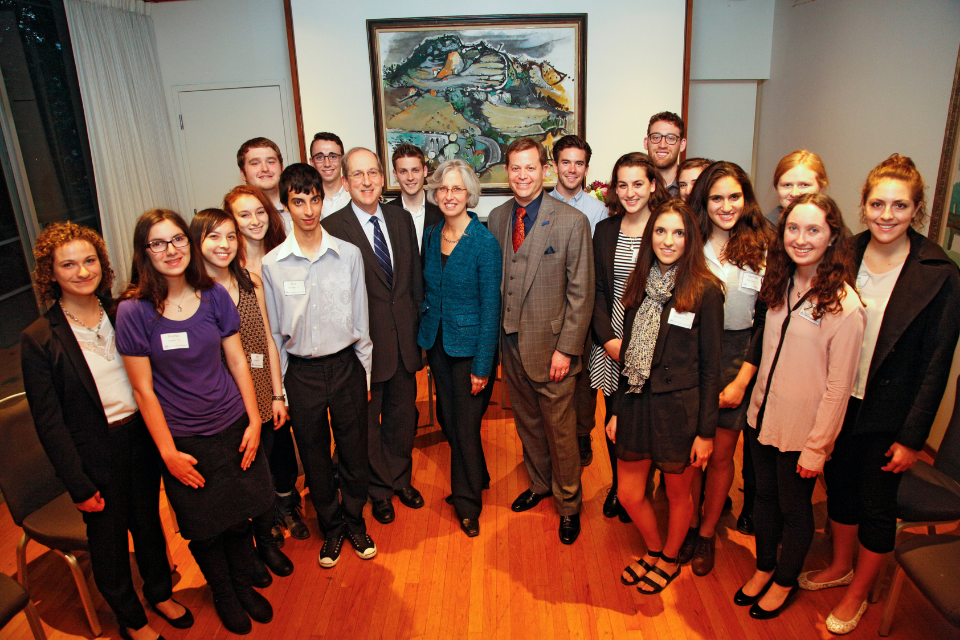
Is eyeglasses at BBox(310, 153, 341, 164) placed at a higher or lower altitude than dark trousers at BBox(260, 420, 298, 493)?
higher

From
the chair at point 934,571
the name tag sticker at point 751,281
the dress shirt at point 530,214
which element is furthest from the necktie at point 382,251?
the chair at point 934,571

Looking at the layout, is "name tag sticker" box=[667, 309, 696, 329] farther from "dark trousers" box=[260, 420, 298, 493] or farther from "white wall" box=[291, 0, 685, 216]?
"white wall" box=[291, 0, 685, 216]

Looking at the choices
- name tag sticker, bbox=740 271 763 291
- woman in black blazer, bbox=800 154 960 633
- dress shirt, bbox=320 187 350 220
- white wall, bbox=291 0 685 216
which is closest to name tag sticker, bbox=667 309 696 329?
A: name tag sticker, bbox=740 271 763 291

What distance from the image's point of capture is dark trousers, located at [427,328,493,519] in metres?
2.82

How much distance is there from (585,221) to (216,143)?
4487 millimetres

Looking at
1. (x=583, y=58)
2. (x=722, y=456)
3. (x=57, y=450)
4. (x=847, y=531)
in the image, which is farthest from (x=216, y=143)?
(x=847, y=531)

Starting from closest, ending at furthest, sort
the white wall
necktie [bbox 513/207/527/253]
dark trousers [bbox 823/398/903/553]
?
dark trousers [bbox 823/398/903/553] → necktie [bbox 513/207/527/253] → the white wall

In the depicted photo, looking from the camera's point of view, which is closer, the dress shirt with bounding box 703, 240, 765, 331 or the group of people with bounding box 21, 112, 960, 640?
the group of people with bounding box 21, 112, 960, 640

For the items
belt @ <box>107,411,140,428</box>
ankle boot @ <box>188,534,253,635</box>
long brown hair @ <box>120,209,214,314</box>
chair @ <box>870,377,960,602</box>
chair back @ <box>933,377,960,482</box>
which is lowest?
ankle boot @ <box>188,534,253,635</box>

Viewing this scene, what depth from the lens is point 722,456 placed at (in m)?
2.53

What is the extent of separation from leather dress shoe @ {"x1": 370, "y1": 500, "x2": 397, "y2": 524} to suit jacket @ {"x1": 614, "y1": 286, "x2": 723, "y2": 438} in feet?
5.08

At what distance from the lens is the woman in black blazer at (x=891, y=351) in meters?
1.97

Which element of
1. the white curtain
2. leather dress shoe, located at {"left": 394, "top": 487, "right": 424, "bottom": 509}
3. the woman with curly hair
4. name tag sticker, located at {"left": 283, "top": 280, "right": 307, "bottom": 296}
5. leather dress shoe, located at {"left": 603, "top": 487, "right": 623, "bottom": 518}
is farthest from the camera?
the white curtain

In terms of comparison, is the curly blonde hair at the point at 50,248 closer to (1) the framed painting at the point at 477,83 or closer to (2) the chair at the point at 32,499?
(2) the chair at the point at 32,499
